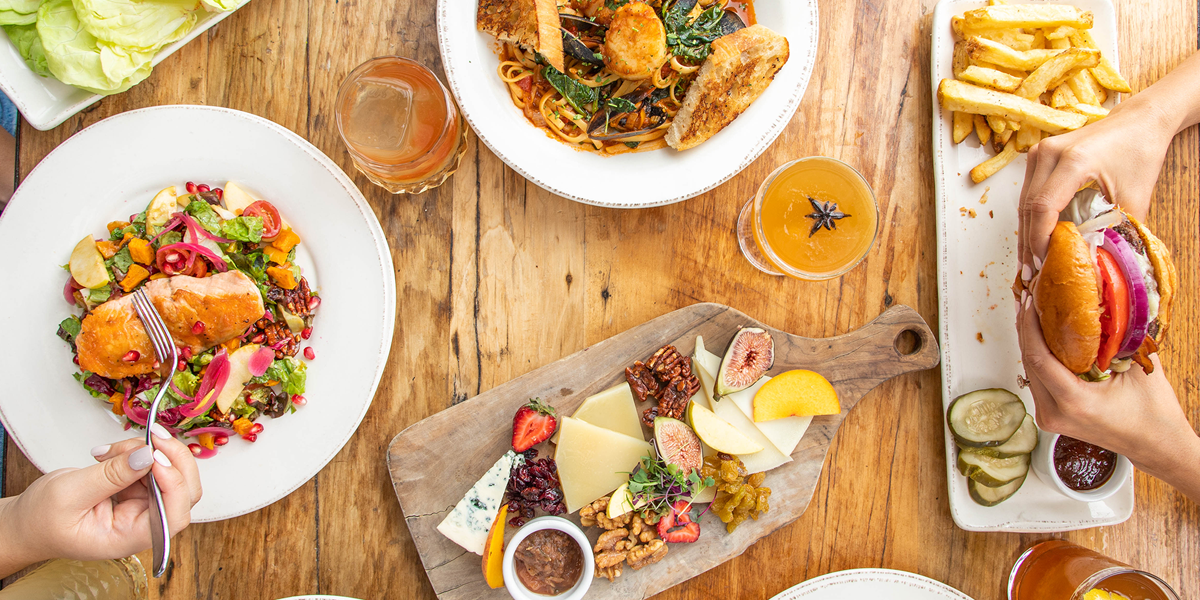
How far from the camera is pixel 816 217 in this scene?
2453 mm

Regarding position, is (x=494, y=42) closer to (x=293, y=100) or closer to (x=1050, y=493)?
(x=293, y=100)

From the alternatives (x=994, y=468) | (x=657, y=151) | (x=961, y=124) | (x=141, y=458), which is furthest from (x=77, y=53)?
(x=994, y=468)

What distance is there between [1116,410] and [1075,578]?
779 mm

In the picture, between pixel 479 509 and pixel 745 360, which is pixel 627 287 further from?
pixel 479 509

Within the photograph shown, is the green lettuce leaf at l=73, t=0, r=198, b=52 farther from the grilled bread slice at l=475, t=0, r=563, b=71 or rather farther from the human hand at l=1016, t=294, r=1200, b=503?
the human hand at l=1016, t=294, r=1200, b=503

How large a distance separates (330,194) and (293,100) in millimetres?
559

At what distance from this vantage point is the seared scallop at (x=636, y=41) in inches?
92.5

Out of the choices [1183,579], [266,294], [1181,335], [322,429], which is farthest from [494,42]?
[1183,579]

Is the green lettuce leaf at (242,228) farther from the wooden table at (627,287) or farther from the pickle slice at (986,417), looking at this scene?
the pickle slice at (986,417)

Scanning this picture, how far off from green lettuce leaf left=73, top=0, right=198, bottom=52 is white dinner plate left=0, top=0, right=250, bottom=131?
0.15 ft

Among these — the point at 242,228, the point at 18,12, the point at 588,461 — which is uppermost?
the point at 18,12

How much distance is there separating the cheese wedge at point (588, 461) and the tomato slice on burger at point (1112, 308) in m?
1.74

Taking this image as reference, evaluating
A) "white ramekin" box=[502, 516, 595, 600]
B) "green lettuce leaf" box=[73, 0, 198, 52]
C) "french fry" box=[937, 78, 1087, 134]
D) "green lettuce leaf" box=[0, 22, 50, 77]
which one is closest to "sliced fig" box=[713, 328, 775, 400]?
"white ramekin" box=[502, 516, 595, 600]

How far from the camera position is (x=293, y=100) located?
2.64m
